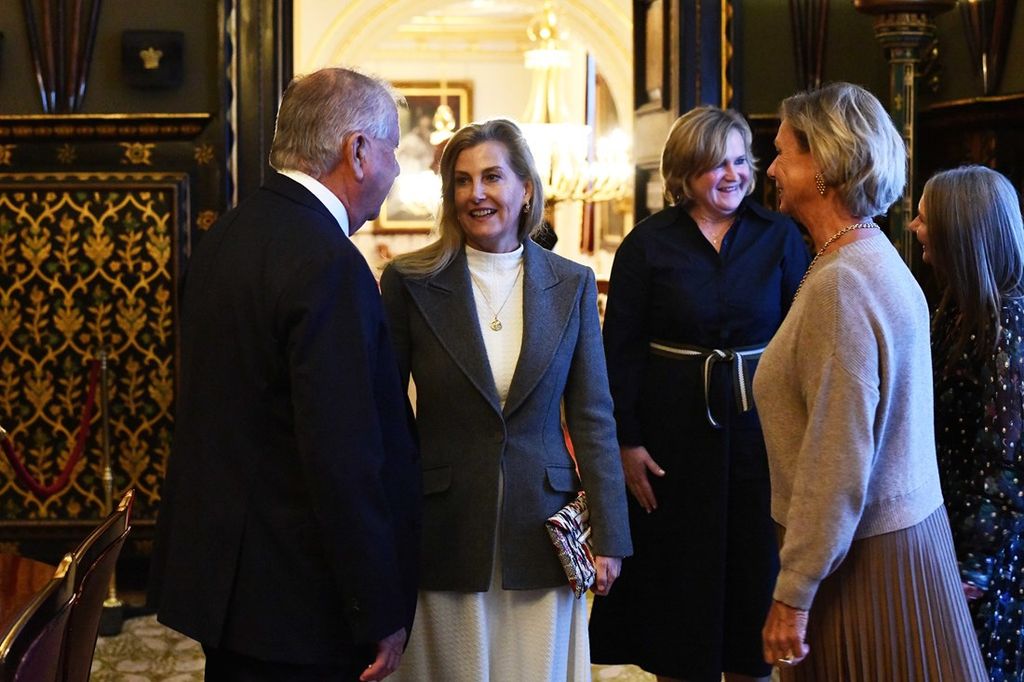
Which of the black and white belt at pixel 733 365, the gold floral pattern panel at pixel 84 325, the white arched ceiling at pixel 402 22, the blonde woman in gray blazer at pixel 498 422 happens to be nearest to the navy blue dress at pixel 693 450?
the black and white belt at pixel 733 365

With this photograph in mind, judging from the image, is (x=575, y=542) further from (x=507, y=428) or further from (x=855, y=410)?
(x=855, y=410)

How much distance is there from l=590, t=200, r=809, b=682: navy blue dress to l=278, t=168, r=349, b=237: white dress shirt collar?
138cm

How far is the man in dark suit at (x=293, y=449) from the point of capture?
222cm

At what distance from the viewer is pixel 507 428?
2.93 meters

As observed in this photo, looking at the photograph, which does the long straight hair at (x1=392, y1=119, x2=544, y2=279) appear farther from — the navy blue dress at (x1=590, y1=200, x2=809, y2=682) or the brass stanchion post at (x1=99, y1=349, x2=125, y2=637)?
the brass stanchion post at (x1=99, y1=349, x2=125, y2=637)

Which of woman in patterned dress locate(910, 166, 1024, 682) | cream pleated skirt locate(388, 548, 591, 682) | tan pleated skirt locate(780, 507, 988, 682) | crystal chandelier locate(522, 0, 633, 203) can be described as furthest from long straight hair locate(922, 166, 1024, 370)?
crystal chandelier locate(522, 0, 633, 203)

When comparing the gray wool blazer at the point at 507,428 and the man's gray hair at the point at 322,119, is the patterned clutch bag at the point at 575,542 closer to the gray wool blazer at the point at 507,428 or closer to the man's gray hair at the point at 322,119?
the gray wool blazer at the point at 507,428

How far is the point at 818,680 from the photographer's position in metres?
2.45

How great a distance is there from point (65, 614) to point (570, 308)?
133 cm

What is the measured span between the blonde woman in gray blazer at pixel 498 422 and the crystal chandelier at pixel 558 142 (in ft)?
15.6

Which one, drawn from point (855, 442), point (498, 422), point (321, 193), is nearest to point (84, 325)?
point (498, 422)

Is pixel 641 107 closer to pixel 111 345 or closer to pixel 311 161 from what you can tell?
pixel 111 345

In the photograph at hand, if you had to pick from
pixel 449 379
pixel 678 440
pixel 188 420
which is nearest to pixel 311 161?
pixel 188 420

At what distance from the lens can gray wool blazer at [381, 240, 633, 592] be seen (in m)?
2.91
